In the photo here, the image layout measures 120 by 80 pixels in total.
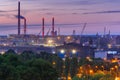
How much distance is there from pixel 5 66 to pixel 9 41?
8125 cm

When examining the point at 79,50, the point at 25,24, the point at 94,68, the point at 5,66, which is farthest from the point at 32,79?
the point at 25,24

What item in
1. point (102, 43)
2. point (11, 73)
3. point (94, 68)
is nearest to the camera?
point (11, 73)

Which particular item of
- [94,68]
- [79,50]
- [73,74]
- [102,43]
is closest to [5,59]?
[73,74]

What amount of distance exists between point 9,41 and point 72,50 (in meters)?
31.8

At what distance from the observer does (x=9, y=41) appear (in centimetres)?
10150

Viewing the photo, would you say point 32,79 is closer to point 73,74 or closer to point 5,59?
point 5,59

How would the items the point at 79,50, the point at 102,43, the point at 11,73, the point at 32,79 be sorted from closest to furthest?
the point at 11,73 → the point at 32,79 → the point at 79,50 → the point at 102,43

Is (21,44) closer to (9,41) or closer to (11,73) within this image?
(9,41)

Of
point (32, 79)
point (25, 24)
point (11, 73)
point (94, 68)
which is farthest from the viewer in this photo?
point (25, 24)

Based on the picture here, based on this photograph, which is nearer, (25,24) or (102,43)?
(25,24)

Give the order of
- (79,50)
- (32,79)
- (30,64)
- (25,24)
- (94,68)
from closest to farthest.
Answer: (32,79)
(30,64)
(94,68)
(79,50)
(25,24)

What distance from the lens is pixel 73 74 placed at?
34000mm

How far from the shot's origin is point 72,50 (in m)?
72.1

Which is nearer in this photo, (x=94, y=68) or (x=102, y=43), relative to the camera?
(x=94, y=68)
